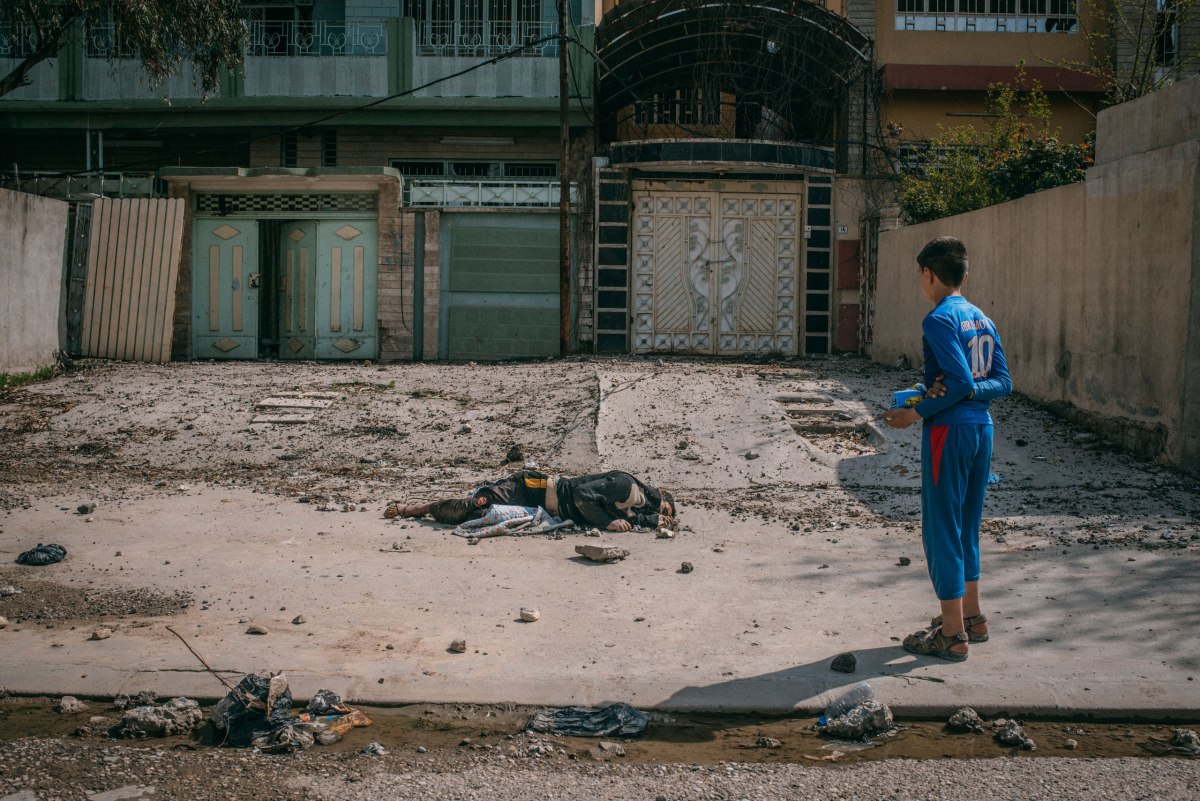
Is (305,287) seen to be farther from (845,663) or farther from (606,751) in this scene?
(606,751)

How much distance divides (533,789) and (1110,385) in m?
7.84

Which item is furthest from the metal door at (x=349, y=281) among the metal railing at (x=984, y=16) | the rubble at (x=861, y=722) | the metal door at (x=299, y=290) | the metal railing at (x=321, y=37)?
the rubble at (x=861, y=722)

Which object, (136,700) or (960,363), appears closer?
(136,700)

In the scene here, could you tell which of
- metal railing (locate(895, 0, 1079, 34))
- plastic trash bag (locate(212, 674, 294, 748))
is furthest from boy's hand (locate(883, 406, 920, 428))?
metal railing (locate(895, 0, 1079, 34))

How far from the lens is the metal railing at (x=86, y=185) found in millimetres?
17484

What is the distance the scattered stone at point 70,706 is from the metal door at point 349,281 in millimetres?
13219

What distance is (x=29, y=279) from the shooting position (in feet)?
44.5

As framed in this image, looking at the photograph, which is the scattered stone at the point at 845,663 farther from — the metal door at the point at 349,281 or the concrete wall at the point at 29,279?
the metal door at the point at 349,281

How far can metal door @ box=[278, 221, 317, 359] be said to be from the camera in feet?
56.1

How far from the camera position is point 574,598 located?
5.60m

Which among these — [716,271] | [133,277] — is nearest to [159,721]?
[133,277]

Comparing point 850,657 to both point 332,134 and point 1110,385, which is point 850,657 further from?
point 332,134

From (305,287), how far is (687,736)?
14.5m

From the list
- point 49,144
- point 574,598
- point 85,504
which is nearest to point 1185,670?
point 574,598
